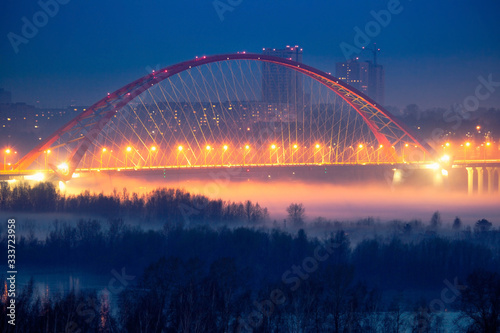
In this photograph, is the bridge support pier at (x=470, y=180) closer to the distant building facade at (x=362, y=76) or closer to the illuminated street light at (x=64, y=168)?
the illuminated street light at (x=64, y=168)

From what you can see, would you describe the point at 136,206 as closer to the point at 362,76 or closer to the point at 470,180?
the point at 470,180

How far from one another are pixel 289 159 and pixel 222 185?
1028 cm

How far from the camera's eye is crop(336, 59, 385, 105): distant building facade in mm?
107438

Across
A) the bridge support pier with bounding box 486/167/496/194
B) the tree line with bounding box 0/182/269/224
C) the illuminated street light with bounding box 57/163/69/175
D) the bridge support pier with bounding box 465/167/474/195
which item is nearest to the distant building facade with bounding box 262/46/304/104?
the bridge support pier with bounding box 465/167/474/195

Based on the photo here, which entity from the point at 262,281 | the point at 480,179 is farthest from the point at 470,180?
the point at 262,281

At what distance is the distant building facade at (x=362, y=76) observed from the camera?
107 meters

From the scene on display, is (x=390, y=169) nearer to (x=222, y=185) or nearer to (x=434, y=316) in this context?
(x=222, y=185)

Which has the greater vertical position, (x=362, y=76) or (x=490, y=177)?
(x=362, y=76)

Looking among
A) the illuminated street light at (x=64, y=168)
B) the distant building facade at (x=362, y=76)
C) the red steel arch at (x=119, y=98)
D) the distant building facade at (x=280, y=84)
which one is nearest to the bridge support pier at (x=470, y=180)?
the red steel arch at (x=119, y=98)

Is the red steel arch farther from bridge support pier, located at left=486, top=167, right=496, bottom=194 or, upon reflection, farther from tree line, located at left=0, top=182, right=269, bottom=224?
bridge support pier, located at left=486, top=167, right=496, bottom=194

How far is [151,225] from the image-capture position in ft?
112

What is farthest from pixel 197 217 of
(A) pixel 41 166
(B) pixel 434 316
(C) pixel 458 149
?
(C) pixel 458 149

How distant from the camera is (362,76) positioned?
111 metres

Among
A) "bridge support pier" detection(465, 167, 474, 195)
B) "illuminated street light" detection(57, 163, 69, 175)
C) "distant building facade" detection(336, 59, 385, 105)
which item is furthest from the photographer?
"distant building facade" detection(336, 59, 385, 105)
